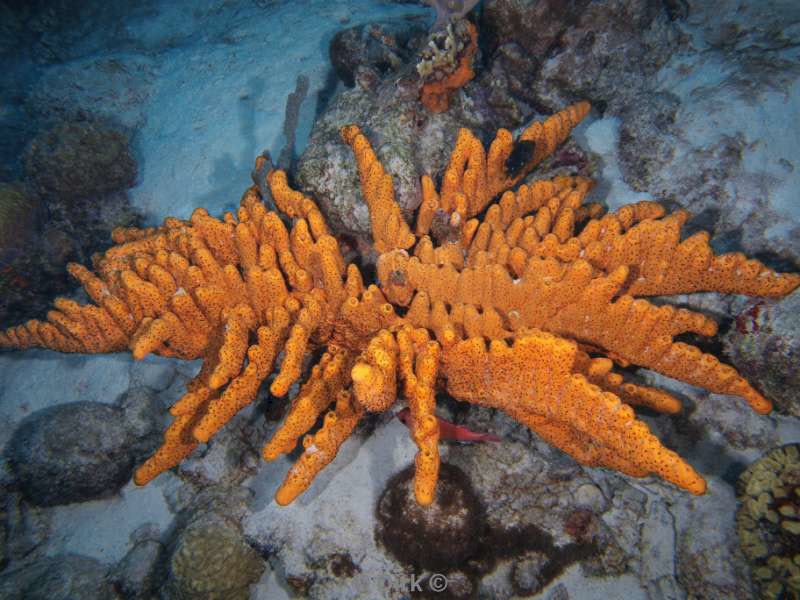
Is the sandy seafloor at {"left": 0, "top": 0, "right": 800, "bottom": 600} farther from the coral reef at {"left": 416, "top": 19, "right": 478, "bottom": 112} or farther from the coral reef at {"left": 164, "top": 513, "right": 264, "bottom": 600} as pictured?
the coral reef at {"left": 416, "top": 19, "right": 478, "bottom": 112}

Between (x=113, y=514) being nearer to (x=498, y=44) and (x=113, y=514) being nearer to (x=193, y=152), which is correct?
(x=193, y=152)

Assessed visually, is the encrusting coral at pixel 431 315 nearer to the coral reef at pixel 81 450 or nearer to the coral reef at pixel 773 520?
the coral reef at pixel 773 520

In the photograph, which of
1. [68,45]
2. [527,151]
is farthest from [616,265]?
[68,45]

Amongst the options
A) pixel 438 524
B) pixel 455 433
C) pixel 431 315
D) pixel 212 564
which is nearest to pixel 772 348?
pixel 455 433

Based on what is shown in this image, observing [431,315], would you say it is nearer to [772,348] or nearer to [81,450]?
[772,348]

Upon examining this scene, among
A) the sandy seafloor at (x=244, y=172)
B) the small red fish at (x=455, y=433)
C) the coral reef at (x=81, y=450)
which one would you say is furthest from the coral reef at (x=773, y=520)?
the coral reef at (x=81, y=450)

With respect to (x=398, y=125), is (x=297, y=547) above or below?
below

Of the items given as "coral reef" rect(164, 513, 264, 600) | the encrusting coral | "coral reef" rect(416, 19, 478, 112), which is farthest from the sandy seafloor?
"coral reef" rect(416, 19, 478, 112)

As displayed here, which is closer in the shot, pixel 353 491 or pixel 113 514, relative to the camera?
pixel 353 491
